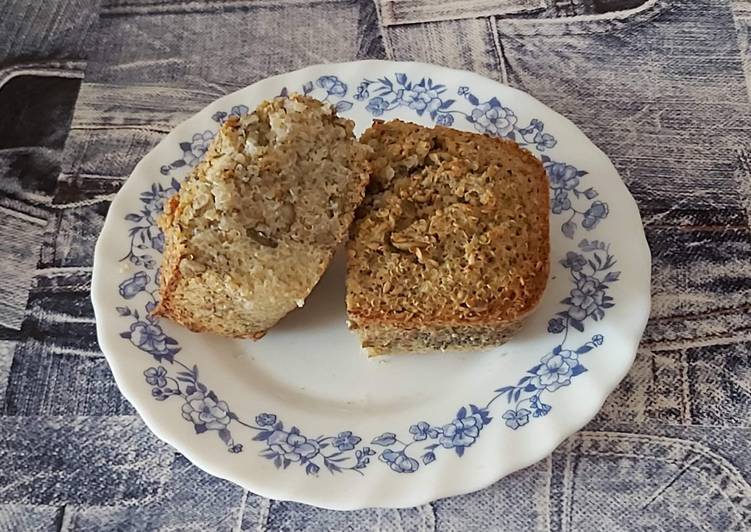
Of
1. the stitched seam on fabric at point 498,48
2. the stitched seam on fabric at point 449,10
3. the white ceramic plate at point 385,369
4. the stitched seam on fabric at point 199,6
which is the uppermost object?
the stitched seam on fabric at point 199,6

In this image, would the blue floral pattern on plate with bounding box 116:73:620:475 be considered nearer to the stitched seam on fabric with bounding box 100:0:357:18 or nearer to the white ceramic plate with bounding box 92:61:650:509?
the white ceramic plate with bounding box 92:61:650:509

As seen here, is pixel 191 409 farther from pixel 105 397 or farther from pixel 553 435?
pixel 553 435

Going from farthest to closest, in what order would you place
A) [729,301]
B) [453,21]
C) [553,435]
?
[453,21] → [729,301] → [553,435]

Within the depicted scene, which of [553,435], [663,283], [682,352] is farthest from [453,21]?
[553,435]

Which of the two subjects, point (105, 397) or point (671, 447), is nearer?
point (671, 447)

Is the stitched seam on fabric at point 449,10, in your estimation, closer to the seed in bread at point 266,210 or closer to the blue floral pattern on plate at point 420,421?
the blue floral pattern on plate at point 420,421

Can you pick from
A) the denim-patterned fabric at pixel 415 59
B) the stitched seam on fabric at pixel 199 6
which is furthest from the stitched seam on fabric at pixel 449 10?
the stitched seam on fabric at pixel 199 6

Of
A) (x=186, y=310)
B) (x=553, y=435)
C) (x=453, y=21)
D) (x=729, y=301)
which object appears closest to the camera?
(x=553, y=435)
